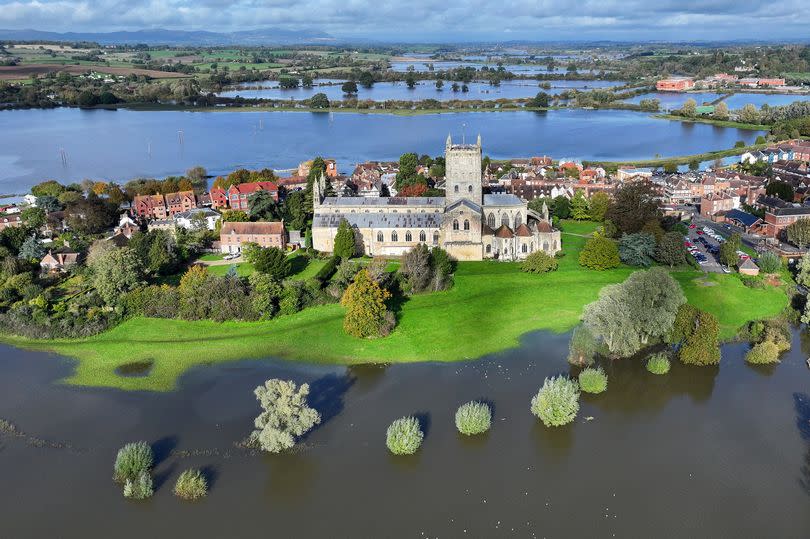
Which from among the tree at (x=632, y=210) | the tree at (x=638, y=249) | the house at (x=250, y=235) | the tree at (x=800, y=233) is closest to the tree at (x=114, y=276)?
the house at (x=250, y=235)

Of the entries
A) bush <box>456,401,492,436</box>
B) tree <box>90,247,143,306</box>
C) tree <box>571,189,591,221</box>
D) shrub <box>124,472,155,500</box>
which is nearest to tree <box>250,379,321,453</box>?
shrub <box>124,472,155,500</box>

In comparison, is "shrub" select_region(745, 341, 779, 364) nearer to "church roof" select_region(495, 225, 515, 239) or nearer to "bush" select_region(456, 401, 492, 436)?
"bush" select_region(456, 401, 492, 436)

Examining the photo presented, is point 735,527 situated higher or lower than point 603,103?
lower

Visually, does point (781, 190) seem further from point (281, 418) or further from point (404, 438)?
point (281, 418)

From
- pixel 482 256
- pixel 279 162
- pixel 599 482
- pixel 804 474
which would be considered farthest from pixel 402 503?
pixel 279 162

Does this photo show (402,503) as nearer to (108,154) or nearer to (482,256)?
(482,256)

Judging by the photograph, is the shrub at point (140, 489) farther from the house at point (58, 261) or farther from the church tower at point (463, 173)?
the church tower at point (463, 173)
